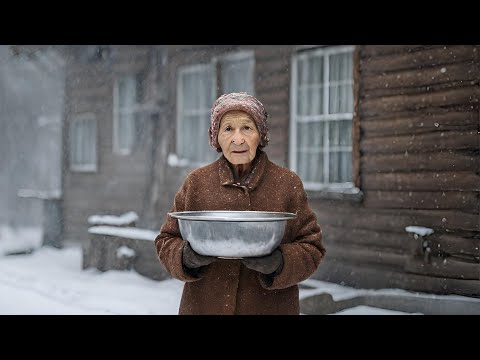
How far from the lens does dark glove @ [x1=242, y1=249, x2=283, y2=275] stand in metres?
1.69

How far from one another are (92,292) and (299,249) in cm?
478

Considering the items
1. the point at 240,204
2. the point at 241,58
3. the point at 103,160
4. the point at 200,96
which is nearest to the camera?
the point at 240,204

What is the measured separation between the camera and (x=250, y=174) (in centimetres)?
Answer: 196

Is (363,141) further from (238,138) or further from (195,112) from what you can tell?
(238,138)

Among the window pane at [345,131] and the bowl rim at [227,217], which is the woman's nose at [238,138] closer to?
the bowl rim at [227,217]

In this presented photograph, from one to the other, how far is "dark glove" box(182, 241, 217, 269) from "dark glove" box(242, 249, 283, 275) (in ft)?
0.38

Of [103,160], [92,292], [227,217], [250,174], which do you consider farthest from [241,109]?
[103,160]

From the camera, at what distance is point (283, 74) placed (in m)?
6.68

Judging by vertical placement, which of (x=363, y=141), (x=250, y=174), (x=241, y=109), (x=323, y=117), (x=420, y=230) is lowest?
(x=420, y=230)

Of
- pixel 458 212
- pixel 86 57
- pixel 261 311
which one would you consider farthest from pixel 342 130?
pixel 86 57

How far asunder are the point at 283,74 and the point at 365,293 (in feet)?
9.68

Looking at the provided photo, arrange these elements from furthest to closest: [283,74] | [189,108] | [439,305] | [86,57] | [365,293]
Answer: [86,57] < [189,108] < [283,74] < [365,293] < [439,305]

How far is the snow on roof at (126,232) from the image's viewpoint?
254 inches

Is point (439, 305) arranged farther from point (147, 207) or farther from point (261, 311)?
point (147, 207)
